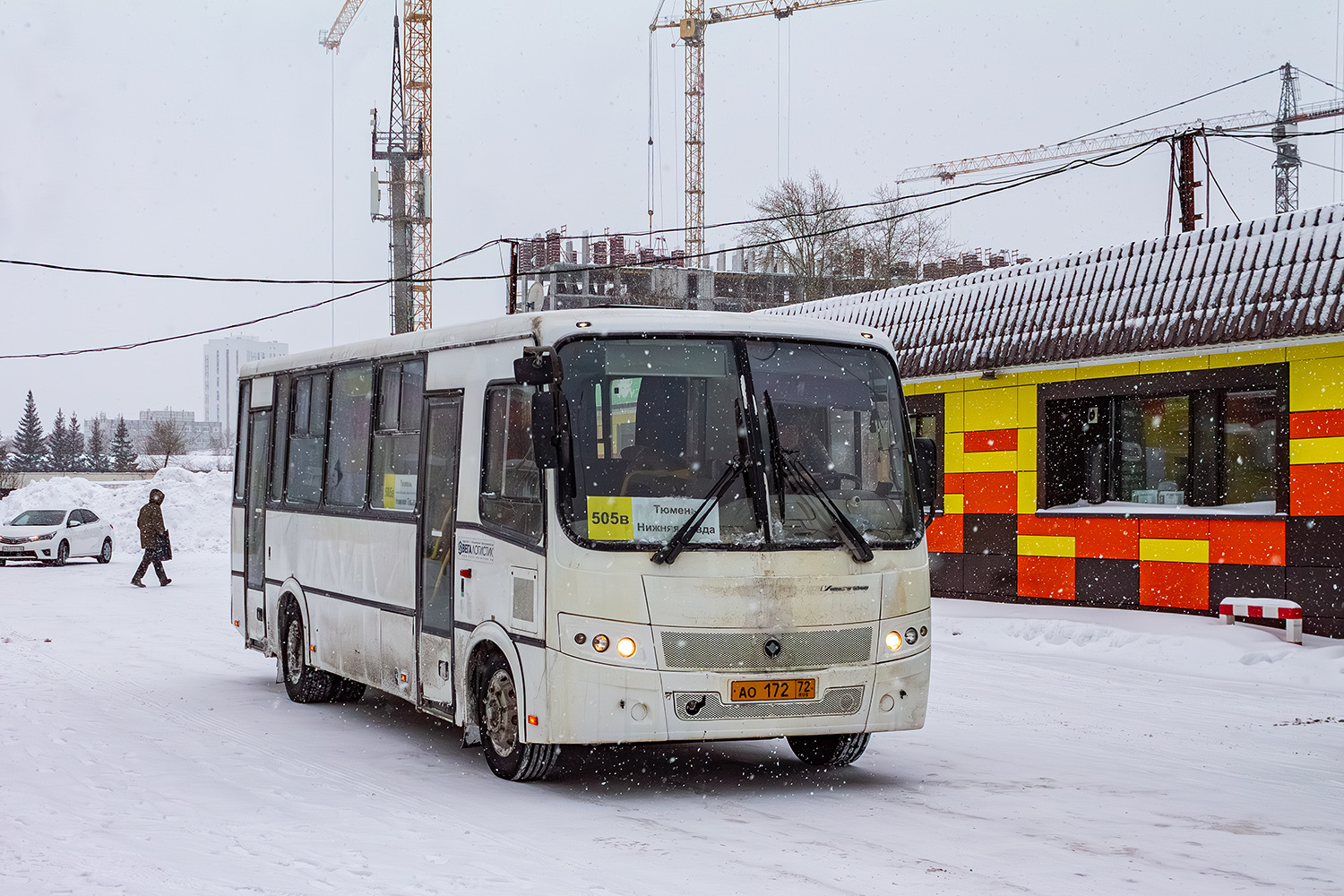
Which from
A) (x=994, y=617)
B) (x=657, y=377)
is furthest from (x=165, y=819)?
(x=994, y=617)

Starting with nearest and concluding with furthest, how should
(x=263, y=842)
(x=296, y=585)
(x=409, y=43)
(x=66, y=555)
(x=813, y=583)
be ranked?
1. (x=263, y=842)
2. (x=813, y=583)
3. (x=296, y=585)
4. (x=66, y=555)
5. (x=409, y=43)

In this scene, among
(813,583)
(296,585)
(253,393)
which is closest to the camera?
(813,583)

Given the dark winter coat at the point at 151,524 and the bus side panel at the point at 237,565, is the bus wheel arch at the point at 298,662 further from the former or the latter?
the dark winter coat at the point at 151,524

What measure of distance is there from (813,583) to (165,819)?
382 centimetres

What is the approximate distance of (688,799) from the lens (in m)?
9.12

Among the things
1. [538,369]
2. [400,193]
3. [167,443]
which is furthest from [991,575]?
[167,443]

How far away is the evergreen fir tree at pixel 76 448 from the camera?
168125 millimetres

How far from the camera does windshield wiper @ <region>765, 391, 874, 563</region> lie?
9.20 m

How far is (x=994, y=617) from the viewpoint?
67.1 feet

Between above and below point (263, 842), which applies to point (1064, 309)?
above

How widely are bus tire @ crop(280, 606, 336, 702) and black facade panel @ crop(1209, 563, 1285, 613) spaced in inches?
416

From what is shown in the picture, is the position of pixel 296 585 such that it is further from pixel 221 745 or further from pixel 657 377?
pixel 657 377

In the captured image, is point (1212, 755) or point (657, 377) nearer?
point (657, 377)

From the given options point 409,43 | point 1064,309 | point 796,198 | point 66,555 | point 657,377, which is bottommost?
point 66,555
